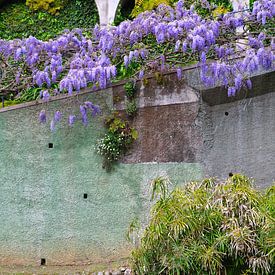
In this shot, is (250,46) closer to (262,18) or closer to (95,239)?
(262,18)

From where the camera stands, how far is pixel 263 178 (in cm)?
647

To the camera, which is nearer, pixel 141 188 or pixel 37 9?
pixel 141 188

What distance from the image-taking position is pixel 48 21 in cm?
942

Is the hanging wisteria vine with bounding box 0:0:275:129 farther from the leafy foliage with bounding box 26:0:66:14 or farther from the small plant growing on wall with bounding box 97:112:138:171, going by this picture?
the leafy foliage with bounding box 26:0:66:14

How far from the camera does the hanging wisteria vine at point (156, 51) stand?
6.45 m

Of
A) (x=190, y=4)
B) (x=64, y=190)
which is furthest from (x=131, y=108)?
(x=190, y=4)

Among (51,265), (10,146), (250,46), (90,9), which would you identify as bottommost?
(51,265)

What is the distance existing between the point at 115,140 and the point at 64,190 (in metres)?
0.89

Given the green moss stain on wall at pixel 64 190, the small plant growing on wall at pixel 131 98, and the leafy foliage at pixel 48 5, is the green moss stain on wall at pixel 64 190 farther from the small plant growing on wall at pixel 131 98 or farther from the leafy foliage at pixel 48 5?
the leafy foliage at pixel 48 5

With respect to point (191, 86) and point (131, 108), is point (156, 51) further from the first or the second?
point (131, 108)

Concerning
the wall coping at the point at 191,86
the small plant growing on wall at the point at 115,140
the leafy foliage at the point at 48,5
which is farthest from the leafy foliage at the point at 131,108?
the leafy foliage at the point at 48,5

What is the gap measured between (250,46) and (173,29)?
0.99m

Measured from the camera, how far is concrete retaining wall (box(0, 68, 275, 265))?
21.3 ft

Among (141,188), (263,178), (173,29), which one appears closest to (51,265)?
(141,188)
